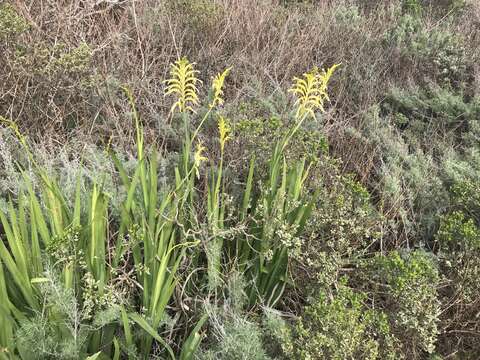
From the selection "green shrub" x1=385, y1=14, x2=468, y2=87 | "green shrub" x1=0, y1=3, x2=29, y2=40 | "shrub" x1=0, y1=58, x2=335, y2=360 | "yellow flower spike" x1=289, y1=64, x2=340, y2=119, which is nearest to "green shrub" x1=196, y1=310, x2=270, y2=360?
"shrub" x1=0, y1=58, x2=335, y2=360

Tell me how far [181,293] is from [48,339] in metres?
0.52

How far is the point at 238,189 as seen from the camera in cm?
254

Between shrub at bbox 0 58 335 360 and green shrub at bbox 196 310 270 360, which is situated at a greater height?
shrub at bbox 0 58 335 360

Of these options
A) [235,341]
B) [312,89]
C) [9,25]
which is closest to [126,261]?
Result: [235,341]

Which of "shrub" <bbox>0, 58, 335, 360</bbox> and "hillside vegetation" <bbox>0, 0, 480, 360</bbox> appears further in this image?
"hillside vegetation" <bbox>0, 0, 480, 360</bbox>

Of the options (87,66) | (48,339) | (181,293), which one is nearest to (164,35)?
(87,66)

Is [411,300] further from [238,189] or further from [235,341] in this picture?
[238,189]

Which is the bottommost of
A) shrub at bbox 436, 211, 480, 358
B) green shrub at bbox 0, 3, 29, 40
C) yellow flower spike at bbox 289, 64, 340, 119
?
shrub at bbox 436, 211, 480, 358

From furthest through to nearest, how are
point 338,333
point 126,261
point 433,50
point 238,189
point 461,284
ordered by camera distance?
point 433,50 < point 238,189 < point 461,284 < point 126,261 < point 338,333

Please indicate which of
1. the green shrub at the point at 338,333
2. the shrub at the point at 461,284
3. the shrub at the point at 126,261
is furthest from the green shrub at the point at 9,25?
the shrub at the point at 461,284

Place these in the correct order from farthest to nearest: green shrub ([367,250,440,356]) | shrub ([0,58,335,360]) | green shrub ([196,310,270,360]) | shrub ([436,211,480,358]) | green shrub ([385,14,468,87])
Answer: green shrub ([385,14,468,87]) → shrub ([436,211,480,358]) → green shrub ([367,250,440,356]) → green shrub ([196,310,270,360]) → shrub ([0,58,335,360])

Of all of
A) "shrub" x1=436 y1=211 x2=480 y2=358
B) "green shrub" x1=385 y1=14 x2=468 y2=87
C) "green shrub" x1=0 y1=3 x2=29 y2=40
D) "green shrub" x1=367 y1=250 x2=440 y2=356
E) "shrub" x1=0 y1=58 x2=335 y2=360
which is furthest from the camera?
"green shrub" x1=385 y1=14 x2=468 y2=87

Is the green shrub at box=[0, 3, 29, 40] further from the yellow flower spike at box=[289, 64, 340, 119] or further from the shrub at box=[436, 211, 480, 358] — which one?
the shrub at box=[436, 211, 480, 358]

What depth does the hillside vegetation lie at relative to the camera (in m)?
1.82
